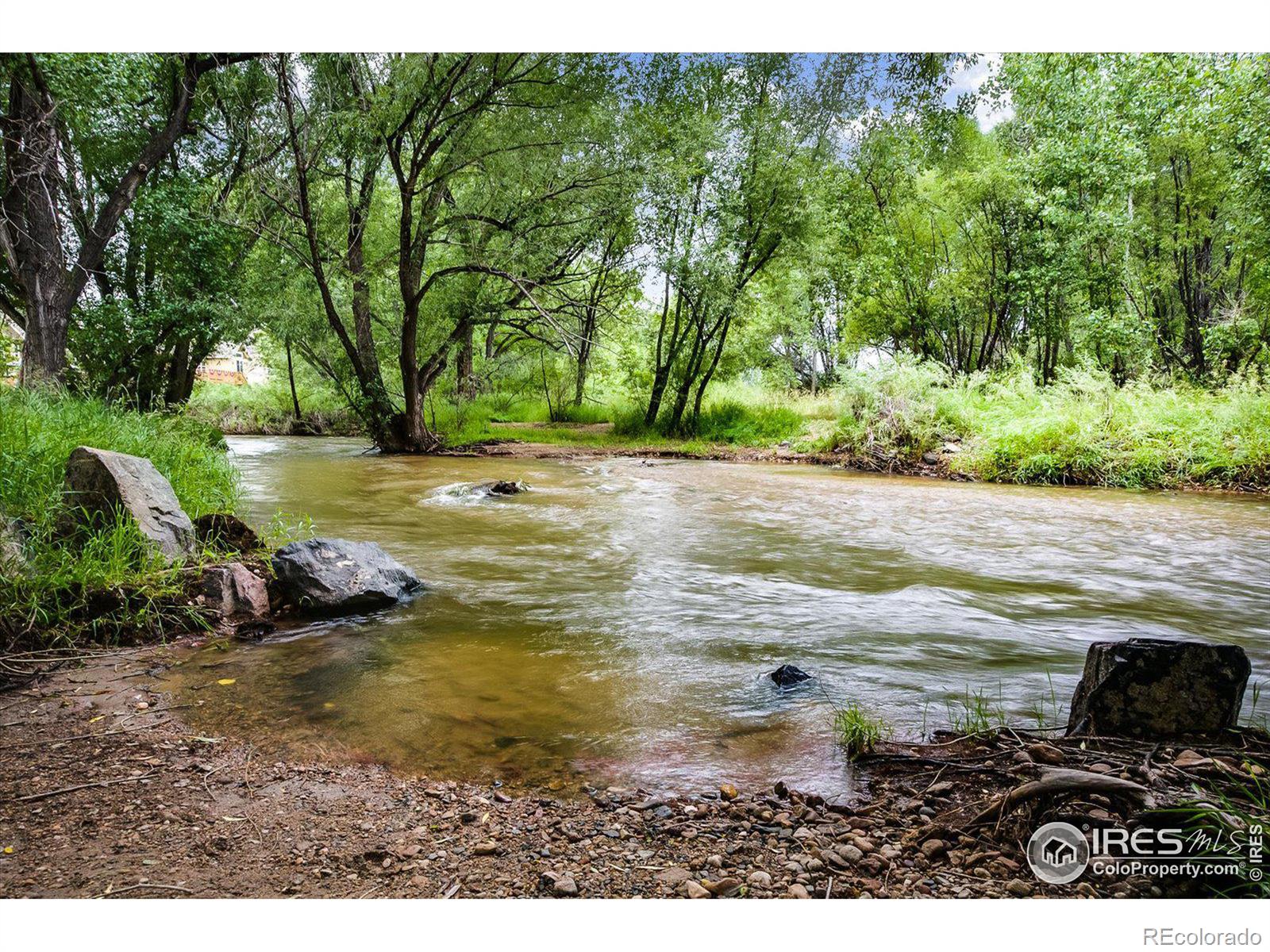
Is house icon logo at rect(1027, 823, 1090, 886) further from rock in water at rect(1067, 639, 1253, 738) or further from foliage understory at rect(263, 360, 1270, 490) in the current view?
foliage understory at rect(263, 360, 1270, 490)

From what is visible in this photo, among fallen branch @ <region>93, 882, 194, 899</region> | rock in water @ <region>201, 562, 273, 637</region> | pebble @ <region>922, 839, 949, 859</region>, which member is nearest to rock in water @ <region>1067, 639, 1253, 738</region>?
pebble @ <region>922, 839, 949, 859</region>

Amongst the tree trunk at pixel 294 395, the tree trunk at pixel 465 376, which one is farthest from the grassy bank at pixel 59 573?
the tree trunk at pixel 294 395

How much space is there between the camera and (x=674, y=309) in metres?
20.7

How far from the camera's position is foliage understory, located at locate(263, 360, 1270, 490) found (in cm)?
1099

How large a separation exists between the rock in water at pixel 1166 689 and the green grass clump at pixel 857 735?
2.39ft

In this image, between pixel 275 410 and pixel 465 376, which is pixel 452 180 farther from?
pixel 275 410

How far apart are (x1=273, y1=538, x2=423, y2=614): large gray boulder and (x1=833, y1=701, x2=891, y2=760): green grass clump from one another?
3.20 m

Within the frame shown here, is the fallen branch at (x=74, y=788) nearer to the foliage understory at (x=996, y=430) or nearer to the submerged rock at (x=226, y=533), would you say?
the submerged rock at (x=226, y=533)

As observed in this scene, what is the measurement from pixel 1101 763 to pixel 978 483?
10806 millimetres

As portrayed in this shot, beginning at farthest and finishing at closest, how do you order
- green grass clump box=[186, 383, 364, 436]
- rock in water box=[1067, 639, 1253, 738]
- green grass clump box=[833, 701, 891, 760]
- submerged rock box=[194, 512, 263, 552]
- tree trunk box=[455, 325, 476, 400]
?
green grass clump box=[186, 383, 364, 436] → tree trunk box=[455, 325, 476, 400] → submerged rock box=[194, 512, 263, 552] → green grass clump box=[833, 701, 891, 760] → rock in water box=[1067, 639, 1253, 738]

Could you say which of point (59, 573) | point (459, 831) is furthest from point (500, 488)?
point (459, 831)

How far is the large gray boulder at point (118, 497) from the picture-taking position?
4375 mm
